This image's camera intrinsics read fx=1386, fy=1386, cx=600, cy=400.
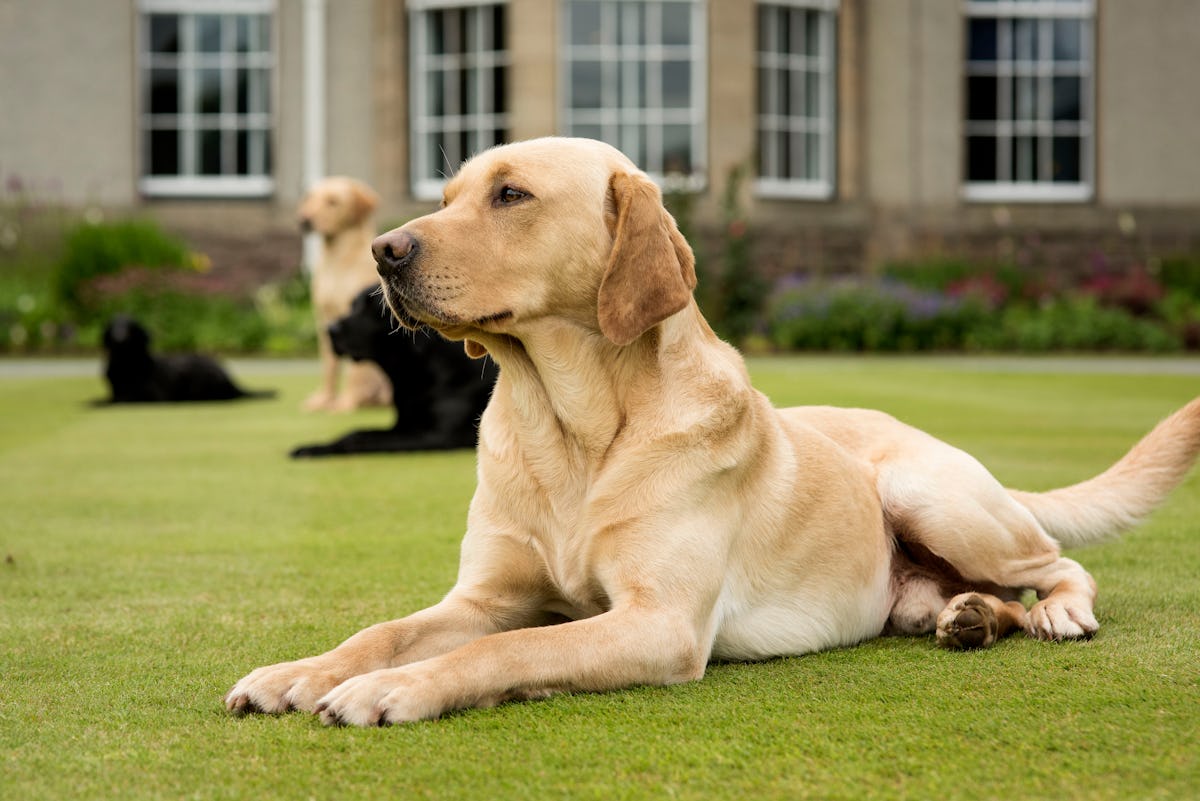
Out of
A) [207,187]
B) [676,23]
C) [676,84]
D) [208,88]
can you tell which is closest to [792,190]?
[676,84]

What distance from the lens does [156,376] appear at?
12203mm

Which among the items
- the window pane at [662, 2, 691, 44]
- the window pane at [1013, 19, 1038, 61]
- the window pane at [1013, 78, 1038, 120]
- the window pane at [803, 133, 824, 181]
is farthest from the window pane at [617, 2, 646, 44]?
the window pane at [1013, 78, 1038, 120]

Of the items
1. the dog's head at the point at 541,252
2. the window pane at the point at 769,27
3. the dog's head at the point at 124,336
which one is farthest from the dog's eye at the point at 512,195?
the window pane at the point at 769,27

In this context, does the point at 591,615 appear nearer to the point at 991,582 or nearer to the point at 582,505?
the point at 582,505

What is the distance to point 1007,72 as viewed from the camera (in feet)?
71.3

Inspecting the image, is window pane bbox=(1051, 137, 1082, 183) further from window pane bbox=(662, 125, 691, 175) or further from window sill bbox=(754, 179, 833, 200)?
window pane bbox=(662, 125, 691, 175)

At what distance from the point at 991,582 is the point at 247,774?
2153mm

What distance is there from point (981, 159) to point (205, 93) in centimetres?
1205

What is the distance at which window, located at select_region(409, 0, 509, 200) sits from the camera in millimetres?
20438

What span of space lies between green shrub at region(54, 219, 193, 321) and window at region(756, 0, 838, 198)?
8.47 m

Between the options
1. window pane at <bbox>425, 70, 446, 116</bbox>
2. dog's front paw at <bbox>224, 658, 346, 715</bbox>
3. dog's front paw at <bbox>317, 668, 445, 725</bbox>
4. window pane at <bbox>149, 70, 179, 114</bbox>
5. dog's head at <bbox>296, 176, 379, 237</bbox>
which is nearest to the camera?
dog's front paw at <bbox>317, 668, 445, 725</bbox>

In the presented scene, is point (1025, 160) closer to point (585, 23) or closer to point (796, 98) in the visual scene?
point (796, 98)

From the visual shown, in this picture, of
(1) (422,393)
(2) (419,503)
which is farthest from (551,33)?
(2) (419,503)

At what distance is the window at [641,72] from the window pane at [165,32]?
19.5 feet
